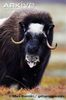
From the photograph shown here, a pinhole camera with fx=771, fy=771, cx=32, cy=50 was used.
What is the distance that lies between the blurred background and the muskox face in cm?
14

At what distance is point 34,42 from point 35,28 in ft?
0.47

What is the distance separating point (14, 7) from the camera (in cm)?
718

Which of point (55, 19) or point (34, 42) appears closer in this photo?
point (34, 42)

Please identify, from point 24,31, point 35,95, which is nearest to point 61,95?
point 35,95

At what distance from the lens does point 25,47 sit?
714 cm

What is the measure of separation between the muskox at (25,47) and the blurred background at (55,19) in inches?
1.9

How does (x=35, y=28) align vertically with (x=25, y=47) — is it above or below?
above

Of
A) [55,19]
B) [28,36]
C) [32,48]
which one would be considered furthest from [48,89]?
[55,19]

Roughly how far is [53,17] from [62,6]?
133 millimetres

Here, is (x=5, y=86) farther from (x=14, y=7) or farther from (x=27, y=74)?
(x=14, y=7)

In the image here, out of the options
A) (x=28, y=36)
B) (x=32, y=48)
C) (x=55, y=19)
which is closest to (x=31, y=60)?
(x=32, y=48)

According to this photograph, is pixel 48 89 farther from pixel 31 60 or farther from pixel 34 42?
pixel 34 42

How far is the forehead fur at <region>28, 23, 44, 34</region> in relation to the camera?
23.4 ft

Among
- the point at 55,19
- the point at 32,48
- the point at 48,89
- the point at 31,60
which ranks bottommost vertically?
the point at 48,89
